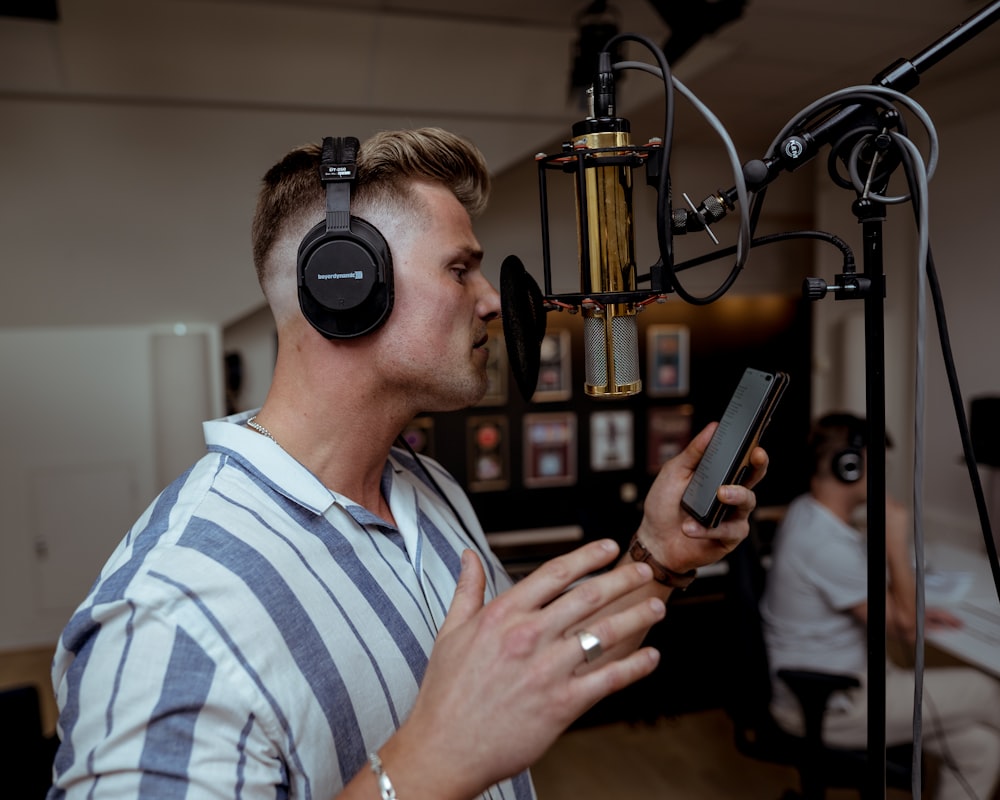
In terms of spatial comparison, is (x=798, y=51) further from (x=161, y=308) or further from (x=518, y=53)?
(x=161, y=308)

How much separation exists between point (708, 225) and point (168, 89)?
9.74 feet

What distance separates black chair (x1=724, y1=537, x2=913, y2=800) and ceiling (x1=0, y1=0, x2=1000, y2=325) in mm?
1860

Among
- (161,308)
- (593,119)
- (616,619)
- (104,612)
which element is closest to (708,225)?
(593,119)

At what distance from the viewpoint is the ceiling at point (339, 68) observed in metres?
2.83

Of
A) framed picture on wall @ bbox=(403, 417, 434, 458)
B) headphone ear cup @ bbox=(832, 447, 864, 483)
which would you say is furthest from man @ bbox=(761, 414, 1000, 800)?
framed picture on wall @ bbox=(403, 417, 434, 458)

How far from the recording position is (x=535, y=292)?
82 centimetres

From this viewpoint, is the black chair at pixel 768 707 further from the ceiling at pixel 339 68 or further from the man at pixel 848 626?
the ceiling at pixel 339 68

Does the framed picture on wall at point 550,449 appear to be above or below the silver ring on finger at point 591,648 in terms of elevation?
below

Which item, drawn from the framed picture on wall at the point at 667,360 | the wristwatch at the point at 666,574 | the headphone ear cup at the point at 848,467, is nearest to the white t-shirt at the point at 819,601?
Result: the headphone ear cup at the point at 848,467

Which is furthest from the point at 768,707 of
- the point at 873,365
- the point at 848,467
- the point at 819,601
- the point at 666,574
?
the point at 873,365

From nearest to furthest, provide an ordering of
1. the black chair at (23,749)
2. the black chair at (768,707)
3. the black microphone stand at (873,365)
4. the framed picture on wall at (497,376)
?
the black microphone stand at (873,365)
the black chair at (23,749)
the black chair at (768,707)
the framed picture on wall at (497,376)

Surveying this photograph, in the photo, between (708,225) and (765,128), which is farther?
(765,128)

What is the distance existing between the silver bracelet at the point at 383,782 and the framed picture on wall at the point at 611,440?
4163 mm

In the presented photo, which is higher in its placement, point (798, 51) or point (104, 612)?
point (798, 51)
